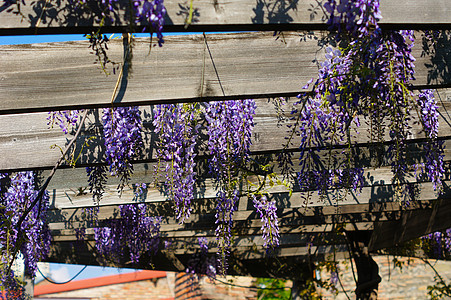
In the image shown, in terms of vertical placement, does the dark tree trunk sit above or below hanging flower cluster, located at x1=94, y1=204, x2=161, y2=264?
below

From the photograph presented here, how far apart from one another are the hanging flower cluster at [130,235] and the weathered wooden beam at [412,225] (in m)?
2.59

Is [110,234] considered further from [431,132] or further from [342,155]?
[431,132]

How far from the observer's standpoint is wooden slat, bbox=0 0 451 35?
1.37 m

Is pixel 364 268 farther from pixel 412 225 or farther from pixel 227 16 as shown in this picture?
pixel 227 16

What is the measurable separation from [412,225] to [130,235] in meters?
3.14

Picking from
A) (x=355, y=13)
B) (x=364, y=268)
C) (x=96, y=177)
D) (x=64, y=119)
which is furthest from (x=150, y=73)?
(x=364, y=268)

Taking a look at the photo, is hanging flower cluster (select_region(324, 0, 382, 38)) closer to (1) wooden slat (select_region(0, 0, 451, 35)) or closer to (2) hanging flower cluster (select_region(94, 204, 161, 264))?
(1) wooden slat (select_region(0, 0, 451, 35))

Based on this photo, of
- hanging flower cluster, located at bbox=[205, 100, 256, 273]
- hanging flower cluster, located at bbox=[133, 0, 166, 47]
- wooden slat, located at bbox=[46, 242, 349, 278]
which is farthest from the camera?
wooden slat, located at bbox=[46, 242, 349, 278]

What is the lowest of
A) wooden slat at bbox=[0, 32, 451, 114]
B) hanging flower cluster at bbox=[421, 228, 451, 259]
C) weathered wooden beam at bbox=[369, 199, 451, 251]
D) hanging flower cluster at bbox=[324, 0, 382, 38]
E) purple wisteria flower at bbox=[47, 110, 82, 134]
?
hanging flower cluster at bbox=[421, 228, 451, 259]

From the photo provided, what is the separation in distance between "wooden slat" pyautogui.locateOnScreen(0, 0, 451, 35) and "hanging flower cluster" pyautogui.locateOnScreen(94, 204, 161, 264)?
3133 millimetres

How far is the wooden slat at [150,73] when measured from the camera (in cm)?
169

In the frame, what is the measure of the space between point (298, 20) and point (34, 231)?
3448 millimetres

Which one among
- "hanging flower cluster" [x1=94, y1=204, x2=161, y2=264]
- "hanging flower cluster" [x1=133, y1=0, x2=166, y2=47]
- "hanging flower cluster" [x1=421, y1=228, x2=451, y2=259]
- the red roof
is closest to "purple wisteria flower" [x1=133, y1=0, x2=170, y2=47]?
"hanging flower cluster" [x1=133, y1=0, x2=166, y2=47]

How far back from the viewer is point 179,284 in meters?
9.24
